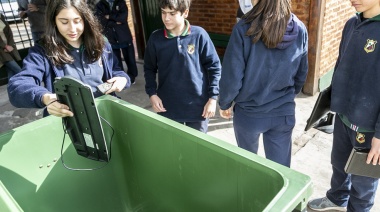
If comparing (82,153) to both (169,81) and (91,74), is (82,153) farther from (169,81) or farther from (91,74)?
(169,81)

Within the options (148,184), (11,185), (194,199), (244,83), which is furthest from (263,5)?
(11,185)

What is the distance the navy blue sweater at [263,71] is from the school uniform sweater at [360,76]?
242 millimetres

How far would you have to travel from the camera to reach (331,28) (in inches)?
164

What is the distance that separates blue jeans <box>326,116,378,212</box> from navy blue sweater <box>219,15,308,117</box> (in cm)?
37

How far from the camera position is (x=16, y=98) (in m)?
1.62

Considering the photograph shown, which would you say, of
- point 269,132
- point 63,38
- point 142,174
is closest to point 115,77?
point 63,38

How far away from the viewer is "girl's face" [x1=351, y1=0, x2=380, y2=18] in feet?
5.13

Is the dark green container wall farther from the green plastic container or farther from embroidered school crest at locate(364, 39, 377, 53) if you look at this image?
embroidered school crest at locate(364, 39, 377, 53)

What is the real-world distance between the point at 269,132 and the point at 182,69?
717 mm

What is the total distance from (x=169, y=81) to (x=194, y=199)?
A: 936 millimetres

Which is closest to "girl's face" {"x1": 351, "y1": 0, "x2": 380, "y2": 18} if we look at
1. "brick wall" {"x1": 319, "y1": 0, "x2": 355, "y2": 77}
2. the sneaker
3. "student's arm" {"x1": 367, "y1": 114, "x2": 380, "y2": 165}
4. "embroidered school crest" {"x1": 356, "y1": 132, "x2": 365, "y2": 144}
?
"student's arm" {"x1": 367, "y1": 114, "x2": 380, "y2": 165}

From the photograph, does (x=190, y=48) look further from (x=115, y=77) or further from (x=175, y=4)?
(x=115, y=77)

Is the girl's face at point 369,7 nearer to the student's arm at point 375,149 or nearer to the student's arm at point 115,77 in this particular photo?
the student's arm at point 375,149

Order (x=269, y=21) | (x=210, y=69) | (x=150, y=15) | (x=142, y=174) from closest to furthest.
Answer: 1. (x=269, y=21)
2. (x=142, y=174)
3. (x=210, y=69)
4. (x=150, y=15)
